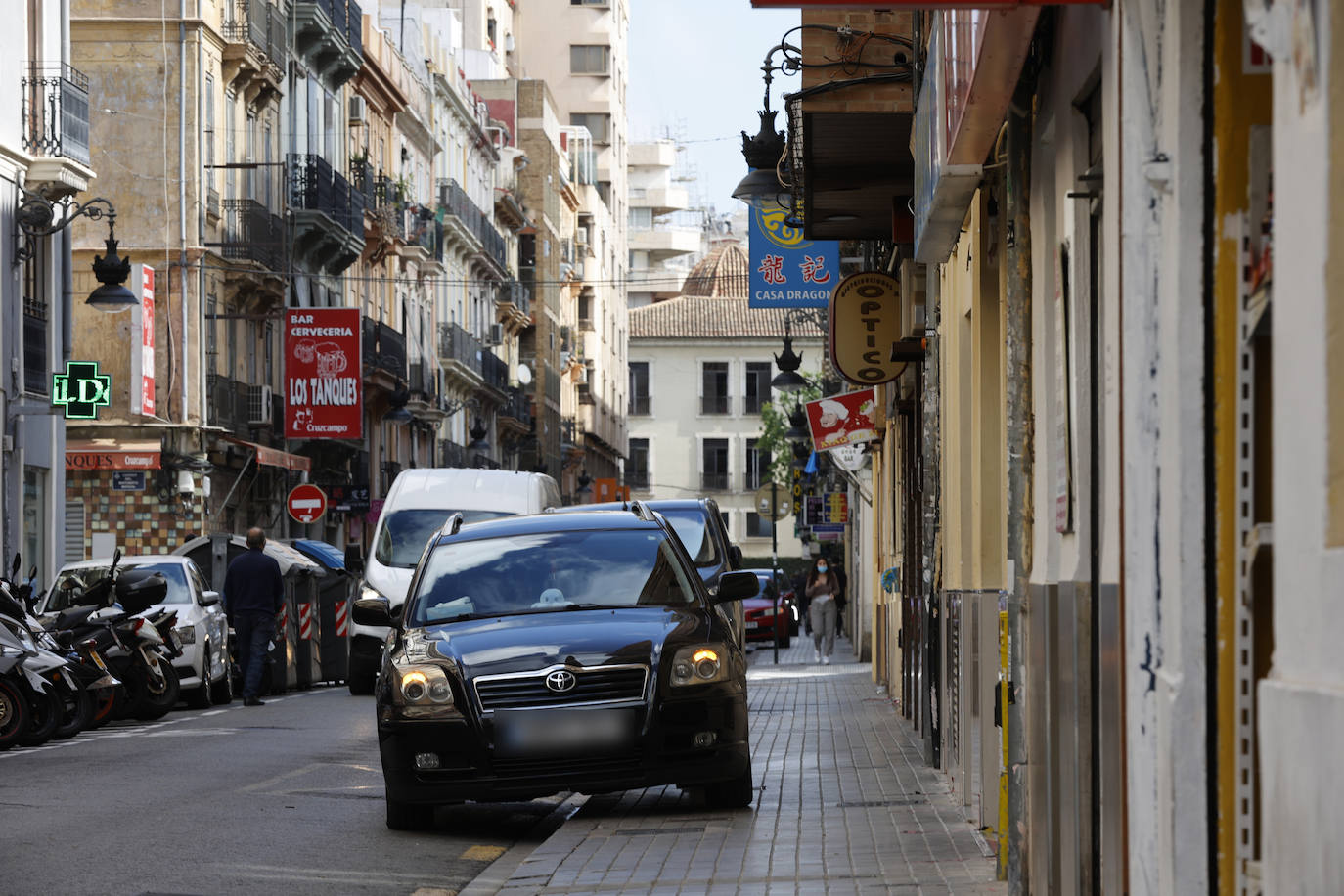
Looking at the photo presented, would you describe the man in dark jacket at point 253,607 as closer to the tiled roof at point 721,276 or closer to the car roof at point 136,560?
the car roof at point 136,560

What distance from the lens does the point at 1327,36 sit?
3.74 metres

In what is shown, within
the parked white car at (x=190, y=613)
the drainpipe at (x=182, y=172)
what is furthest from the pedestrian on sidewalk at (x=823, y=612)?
the parked white car at (x=190, y=613)

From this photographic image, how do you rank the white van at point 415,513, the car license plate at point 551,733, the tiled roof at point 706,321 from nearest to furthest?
1. the car license plate at point 551,733
2. the white van at point 415,513
3. the tiled roof at point 706,321

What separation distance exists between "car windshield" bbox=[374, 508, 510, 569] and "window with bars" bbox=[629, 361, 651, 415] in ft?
268

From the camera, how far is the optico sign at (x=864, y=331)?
64.7 feet

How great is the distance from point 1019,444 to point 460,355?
62300 mm

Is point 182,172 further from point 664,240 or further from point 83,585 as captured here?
point 664,240

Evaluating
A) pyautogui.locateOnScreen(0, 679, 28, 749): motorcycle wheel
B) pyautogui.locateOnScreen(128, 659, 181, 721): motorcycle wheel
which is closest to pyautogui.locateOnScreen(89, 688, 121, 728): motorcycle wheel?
pyautogui.locateOnScreen(128, 659, 181, 721): motorcycle wheel

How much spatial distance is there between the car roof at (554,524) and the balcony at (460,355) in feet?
180

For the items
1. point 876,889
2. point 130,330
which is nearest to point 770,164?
point 876,889

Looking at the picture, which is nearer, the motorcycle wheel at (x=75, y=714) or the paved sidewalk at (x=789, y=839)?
the paved sidewalk at (x=789, y=839)

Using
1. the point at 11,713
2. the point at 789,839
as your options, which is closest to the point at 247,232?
the point at 11,713

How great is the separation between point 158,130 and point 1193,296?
Result: 38644 millimetres

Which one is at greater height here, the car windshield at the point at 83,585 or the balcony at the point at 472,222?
the balcony at the point at 472,222
